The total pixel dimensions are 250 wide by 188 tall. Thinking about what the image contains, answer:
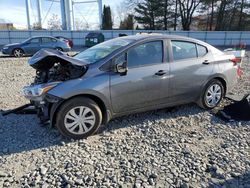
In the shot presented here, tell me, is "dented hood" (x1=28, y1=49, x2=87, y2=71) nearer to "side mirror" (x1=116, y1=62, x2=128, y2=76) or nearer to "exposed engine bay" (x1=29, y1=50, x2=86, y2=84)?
"exposed engine bay" (x1=29, y1=50, x2=86, y2=84)

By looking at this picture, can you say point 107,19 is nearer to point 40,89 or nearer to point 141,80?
point 141,80

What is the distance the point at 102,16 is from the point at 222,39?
58.5 feet

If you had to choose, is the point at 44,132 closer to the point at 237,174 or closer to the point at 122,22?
the point at 237,174

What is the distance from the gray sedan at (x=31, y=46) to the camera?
611 inches

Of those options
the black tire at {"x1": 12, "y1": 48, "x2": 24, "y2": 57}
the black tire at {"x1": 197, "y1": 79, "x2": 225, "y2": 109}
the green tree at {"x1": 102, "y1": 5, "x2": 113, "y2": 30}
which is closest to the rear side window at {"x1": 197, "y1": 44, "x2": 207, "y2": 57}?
the black tire at {"x1": 197, "y1": 79, "x2": 225, "y2": 109}

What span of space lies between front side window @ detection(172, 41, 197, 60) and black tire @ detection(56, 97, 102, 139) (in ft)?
5.81

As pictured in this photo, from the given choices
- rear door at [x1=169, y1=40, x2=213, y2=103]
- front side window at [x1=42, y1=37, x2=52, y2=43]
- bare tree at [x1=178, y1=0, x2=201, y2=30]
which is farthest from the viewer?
bare tree at [x1=178, y1=0, x2=201, y2=30]

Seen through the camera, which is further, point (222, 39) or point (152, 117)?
point (222, 39)

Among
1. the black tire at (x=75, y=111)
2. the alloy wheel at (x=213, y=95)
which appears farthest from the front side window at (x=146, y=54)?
the alloy wheel at (x=213, y=95)

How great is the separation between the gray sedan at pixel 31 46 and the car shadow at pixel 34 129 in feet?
39.3

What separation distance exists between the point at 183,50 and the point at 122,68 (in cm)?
139

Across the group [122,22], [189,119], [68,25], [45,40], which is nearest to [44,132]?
[189,119]

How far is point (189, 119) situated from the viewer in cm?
466

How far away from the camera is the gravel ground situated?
2986 millimetres
